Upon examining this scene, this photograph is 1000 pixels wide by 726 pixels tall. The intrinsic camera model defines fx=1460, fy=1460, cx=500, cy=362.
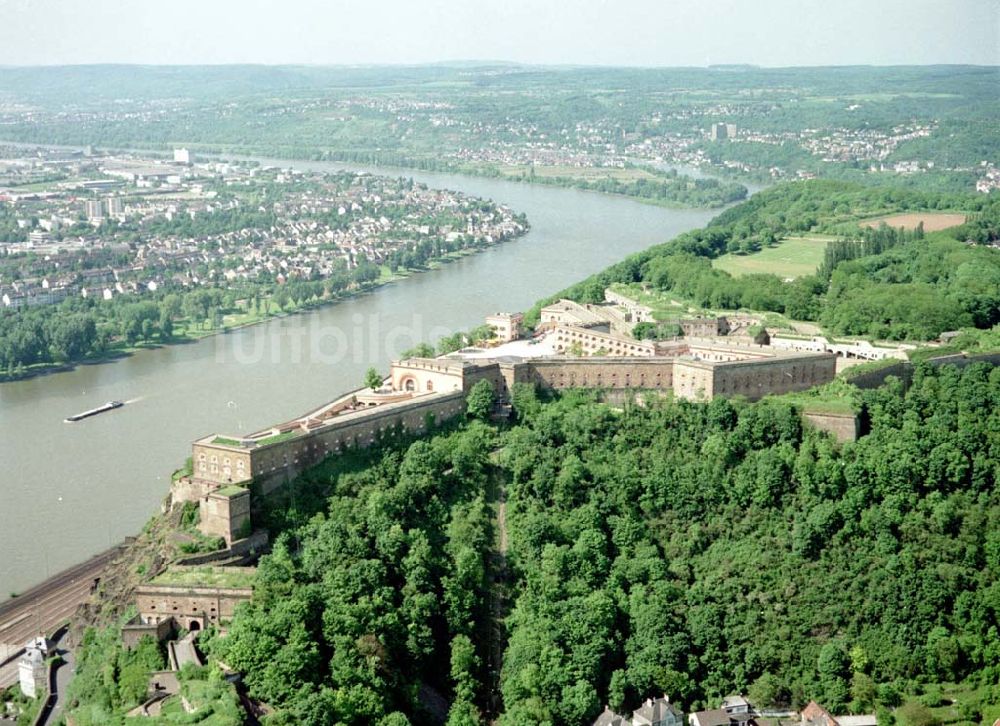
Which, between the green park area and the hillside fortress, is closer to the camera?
the green park area

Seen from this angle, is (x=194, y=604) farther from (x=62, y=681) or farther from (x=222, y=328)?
(x=222, y=328)

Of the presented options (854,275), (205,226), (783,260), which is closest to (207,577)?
(854,275)

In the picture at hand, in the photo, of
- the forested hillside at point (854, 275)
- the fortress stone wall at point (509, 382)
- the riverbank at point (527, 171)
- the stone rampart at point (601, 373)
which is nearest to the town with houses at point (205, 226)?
the riverbank at point (527, 171)

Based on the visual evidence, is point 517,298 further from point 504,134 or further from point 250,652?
point 504,134

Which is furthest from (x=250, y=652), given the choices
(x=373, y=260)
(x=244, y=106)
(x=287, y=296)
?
(x=244, y=106)

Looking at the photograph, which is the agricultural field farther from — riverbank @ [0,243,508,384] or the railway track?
the railway track

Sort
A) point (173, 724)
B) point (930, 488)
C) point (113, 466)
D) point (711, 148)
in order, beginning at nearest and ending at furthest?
point (173, 724)
point (930, 488)
point (113, 466)
point (711, 148)

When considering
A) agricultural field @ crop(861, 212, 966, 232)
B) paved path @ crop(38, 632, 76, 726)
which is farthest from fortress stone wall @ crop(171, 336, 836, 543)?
agricultural field @ crop(861, 212, 966, 232)
